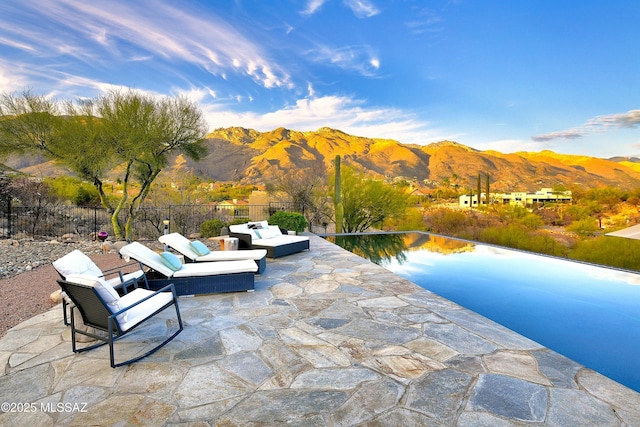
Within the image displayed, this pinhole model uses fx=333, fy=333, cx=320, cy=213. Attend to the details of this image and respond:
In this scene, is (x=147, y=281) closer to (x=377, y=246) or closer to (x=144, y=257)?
(x=144, y=257)

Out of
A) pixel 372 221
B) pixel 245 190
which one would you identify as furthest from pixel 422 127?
pixel 245 190

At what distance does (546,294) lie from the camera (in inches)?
202

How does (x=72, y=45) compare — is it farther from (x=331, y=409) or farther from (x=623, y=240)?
(x=623, y=240)

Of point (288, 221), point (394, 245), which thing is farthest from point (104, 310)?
point (394, 245)

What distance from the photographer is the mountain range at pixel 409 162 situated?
34.1 meters

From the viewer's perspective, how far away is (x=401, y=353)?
2.83 m

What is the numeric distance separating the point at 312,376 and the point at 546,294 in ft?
14.5

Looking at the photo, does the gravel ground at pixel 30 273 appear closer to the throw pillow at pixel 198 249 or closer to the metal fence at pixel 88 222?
the throw pillow at pixel 198 249

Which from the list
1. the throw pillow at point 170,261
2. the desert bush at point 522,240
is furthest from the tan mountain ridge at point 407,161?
the throw pillow at point 170,261

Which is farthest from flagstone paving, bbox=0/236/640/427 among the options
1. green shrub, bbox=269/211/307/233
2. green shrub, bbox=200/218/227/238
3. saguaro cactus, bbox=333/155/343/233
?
saguaro cactus, bbox=333/155/343/233

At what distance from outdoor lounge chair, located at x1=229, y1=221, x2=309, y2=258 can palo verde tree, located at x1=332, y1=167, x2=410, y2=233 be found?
6833mm

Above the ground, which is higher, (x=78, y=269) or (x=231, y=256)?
(x=78, y=269)

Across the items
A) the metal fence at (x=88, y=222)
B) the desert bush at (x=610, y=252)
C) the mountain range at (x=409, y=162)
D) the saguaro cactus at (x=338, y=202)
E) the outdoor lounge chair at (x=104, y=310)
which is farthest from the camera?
the mountain range at (x=409, y=162)

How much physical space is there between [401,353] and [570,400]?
Result: 1149 millimetres
